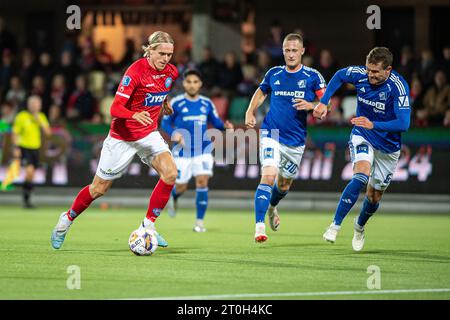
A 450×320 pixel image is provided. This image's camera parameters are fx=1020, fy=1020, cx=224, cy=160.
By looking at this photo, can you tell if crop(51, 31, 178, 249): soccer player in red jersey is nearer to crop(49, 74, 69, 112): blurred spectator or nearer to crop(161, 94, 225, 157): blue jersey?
crop(161, 94, 225, 157): blue jersey

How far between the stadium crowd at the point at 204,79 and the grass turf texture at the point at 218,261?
4749 mm

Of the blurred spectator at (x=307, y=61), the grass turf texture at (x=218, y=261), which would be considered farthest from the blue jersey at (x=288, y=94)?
the blurred spectator at (x=307, y=61)

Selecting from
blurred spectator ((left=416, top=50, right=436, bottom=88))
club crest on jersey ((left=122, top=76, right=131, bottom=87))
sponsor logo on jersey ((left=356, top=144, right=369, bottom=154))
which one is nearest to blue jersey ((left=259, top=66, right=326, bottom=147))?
sponsor logo on jersey ((left=356, top=144, right=369, bottom=154))

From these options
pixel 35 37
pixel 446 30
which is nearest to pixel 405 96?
pixel 446 30

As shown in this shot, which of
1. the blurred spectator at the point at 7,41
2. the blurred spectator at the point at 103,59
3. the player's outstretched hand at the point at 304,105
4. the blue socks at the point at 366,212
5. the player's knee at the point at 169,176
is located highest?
the blurred spectator at the point at 7,41

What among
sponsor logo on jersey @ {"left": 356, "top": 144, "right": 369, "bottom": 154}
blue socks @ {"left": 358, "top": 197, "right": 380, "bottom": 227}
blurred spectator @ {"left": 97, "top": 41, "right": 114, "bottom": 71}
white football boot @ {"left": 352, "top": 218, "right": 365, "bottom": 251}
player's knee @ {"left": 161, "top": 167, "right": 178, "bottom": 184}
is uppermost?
blurred spectator @ {"left": 97, "top": 41, "right": 114, "bottom": 71}

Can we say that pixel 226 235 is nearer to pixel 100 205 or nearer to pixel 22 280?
pixel 22 280

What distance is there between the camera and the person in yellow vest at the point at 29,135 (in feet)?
67.8

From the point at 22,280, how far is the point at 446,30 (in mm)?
18463

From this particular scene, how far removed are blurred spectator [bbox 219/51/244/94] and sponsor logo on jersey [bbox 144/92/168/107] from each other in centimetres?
1124

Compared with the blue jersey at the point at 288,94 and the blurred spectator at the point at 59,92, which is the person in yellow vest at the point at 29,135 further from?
the blue jersey at the point at 288,94

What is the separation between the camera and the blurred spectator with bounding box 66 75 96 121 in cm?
2298

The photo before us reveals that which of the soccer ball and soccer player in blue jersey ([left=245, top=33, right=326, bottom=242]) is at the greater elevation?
soccer player in blue jersey ([left=245, top=33, right=326, bottom=242])

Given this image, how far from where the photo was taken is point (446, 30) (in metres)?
25.5
